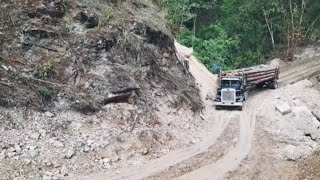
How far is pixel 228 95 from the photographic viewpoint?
101ft

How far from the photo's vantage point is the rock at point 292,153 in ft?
79.2

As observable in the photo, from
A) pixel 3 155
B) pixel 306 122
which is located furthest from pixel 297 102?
pixel 3 155

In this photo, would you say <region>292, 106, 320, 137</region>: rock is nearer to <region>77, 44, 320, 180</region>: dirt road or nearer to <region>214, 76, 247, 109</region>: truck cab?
<region>77, 44, 320, 180</region>: dirt road

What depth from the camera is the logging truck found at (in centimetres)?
3070

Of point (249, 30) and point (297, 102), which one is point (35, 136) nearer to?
point (297, 102)

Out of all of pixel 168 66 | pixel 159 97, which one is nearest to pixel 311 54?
pixel 168 66

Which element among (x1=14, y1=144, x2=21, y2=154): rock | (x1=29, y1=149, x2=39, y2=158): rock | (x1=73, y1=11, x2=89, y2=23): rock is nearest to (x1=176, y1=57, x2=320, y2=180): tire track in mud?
(x1=29, y1=149, x2=39, y2=158): rock

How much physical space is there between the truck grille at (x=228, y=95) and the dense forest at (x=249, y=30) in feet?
38.9

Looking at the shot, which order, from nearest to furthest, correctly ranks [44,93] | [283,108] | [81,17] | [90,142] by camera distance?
[90,142] → [44,93] → [81,17] → [283,108]

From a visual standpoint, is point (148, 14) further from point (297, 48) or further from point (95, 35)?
point (297, 48)

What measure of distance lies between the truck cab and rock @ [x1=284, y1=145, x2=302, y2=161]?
6.03 meters

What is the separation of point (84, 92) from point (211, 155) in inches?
270

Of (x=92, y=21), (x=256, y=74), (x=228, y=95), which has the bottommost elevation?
(x=228, y=95)

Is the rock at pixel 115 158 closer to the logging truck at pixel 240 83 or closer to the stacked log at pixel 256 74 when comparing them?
the logging truck at pixel 240 83
